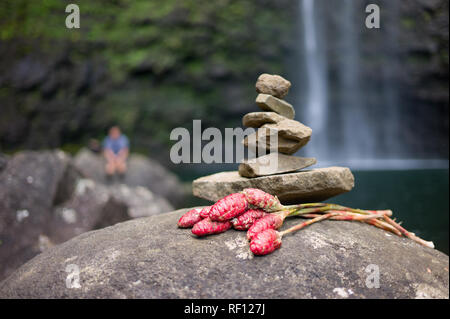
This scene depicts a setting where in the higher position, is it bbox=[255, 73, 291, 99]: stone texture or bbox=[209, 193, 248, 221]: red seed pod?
bbox=[255, 73, 291, 99]: stone texture

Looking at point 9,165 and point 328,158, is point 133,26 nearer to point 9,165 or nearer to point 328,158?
point 328,158

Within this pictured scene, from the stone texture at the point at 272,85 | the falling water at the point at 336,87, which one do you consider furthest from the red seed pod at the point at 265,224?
the falling water at the point at 336,87

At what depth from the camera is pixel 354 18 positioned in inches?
710

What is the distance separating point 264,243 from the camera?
2.21m

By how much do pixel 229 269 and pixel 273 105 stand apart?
171 centimetres

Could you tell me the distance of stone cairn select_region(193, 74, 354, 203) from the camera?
2914mm

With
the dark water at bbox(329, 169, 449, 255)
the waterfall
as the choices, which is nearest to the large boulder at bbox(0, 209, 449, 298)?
the dark water at bbox(329, 169, 449, 255)

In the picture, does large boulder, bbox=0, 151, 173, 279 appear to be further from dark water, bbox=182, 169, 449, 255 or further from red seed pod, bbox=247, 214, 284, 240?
dark water, bbox=182, 169, 449, 255

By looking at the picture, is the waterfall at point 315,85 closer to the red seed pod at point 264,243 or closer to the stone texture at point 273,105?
the stone texture at point 273,105

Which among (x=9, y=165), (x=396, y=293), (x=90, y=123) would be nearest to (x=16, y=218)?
(x=9, y=165)

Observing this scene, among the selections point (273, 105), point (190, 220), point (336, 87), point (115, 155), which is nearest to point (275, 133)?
point (273, 105)

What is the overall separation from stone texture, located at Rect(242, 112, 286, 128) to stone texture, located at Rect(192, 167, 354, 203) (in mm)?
557

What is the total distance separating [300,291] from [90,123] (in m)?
18.7

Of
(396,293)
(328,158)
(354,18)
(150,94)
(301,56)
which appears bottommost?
(328,158)
